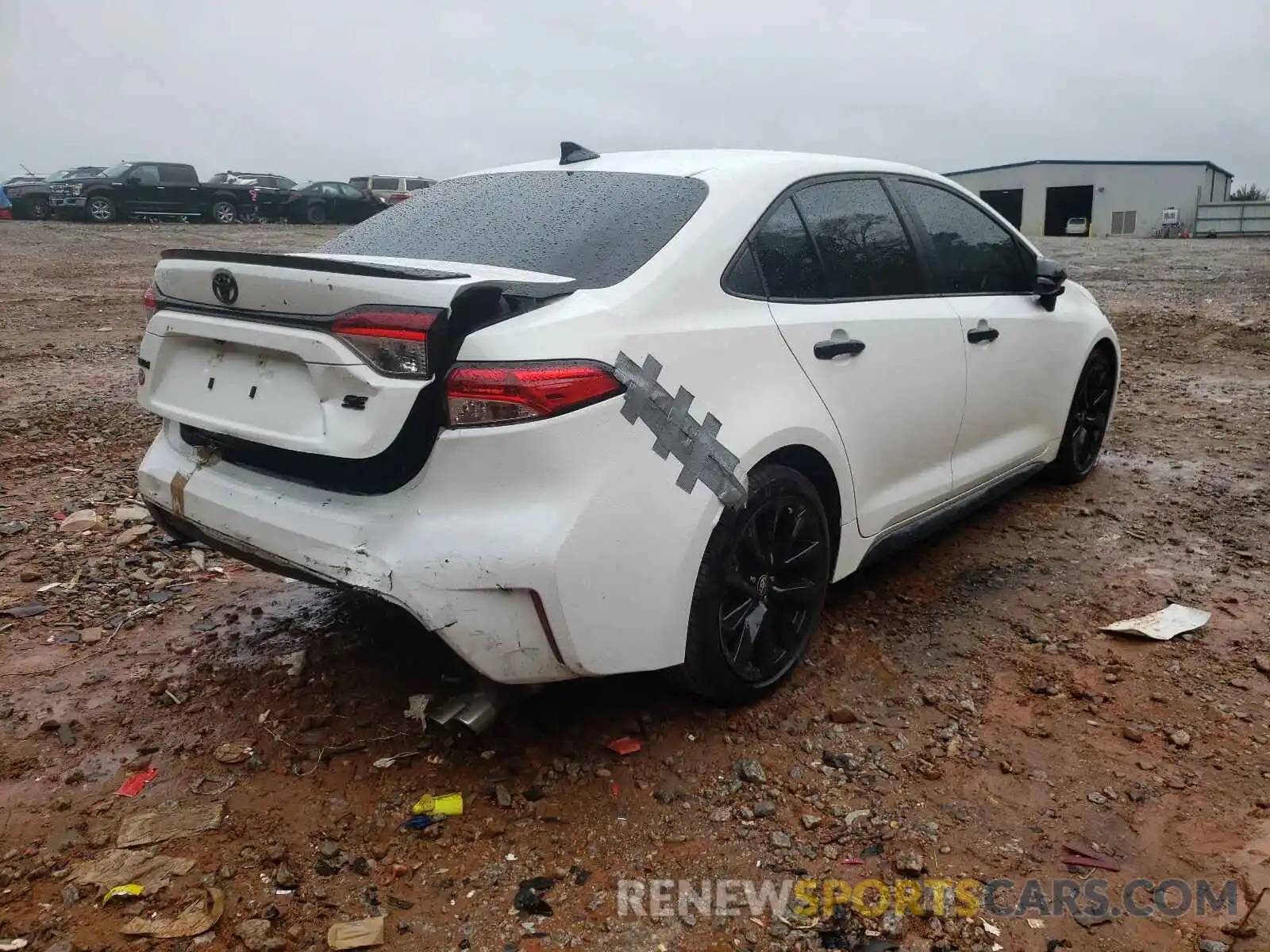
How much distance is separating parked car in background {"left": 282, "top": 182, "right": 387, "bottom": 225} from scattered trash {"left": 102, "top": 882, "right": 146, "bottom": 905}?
87.1 feet

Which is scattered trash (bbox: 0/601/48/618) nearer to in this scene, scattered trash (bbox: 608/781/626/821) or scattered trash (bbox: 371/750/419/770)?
scattered trash (bbox: 371/750/419/770)

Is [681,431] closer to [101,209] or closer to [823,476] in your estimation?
[823,476]

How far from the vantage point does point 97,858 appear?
7.63 ft

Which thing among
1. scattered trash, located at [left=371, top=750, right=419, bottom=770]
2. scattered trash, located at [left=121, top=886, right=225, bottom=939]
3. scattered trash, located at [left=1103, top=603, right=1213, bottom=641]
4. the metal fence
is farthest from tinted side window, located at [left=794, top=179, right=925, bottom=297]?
the metal fence

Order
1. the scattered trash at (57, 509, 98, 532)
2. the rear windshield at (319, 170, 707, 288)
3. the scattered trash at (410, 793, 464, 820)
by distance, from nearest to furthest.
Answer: the scattered trash at (410, 793, 464, 820) → the rear windshield at (319, 170, 707, 288) → the scattered trash at (57, 509, 98, 532)

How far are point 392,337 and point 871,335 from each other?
1579 mm

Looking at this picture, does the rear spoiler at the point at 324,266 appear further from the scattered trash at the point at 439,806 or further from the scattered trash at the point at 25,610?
the scattered trash at the point at 25,610

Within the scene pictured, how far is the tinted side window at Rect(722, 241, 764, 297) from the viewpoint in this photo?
2.72m

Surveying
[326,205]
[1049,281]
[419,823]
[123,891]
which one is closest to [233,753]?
[123,891]

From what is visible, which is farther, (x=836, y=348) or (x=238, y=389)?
(x=836, y=348)

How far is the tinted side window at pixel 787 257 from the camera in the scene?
9.41 feet

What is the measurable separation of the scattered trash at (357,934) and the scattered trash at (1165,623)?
2.62 metres

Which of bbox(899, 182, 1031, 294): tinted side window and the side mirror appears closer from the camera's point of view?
bbox(899, 182, 1031, 294): tinted side window

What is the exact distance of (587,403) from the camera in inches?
89.1
